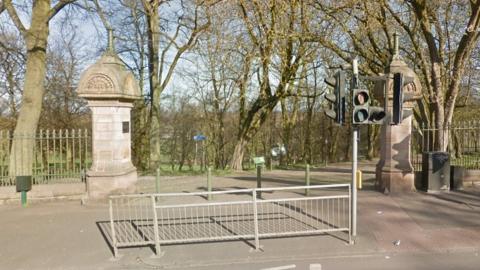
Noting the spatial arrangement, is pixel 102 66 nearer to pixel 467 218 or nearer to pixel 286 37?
pixel 286 37

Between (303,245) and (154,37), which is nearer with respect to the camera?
(303,245)

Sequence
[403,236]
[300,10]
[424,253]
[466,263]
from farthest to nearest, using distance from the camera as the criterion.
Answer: [300,10] → [403,236] → [424,253] → [466,263]

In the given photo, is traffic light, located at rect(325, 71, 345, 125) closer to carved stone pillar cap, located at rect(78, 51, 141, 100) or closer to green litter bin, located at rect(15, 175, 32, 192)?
carved stone pillar cap, located at rect(78, 51, 141, 100)

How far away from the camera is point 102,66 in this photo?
8188 mm

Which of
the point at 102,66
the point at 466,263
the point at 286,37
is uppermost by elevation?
the point at 286,37

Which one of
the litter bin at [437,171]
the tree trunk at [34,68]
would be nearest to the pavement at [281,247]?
the litter bin at [437,171]

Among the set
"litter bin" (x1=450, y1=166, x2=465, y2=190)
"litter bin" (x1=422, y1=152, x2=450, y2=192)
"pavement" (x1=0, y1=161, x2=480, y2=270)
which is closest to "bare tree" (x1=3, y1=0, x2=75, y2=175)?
"pavement" (x1=0, y1=161, x2=480, y2=270)

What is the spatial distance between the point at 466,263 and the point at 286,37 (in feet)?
31.4

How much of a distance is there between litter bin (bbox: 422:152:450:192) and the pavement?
142 centimetres

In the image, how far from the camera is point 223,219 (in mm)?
6637

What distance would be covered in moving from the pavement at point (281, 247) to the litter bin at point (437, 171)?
1423 mm

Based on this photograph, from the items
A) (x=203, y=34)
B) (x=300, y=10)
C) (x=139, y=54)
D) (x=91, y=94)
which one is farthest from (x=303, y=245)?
(x=139, y=54)

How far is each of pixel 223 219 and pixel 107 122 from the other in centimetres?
414

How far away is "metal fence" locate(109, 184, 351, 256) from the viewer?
5.22 metres
